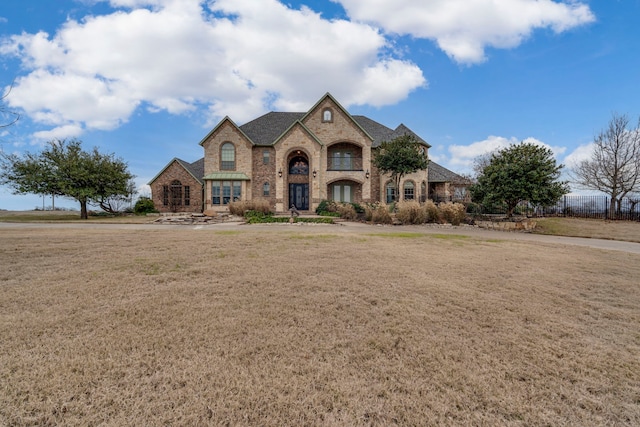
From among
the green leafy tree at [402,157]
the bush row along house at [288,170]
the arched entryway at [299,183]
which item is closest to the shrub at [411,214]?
the green leafy tree at [402,157]

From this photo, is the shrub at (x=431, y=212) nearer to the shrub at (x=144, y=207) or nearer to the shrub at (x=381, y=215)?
the shrub at (x=381, y=215)

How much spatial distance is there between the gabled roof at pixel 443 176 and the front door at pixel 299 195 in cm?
1205

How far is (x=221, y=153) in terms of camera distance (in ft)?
84.8

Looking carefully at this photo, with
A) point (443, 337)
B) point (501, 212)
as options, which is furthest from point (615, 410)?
point (501, 212)

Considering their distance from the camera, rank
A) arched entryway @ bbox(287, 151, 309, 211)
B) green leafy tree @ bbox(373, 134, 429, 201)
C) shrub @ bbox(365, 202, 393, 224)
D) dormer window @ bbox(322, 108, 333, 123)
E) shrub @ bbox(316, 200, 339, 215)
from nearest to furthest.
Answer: shrub @ bbox(365, 202, 393, 224)
green leafy tree @ bbox(373, 134, 429, 201)
shrub @ bbox(316, 200, 339, 215)
dormer window @ bbox(322, 108, 333, 123)
arched entryway @ bbox(287, 151, 309, 211)

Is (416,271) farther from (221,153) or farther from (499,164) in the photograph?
(221,153)

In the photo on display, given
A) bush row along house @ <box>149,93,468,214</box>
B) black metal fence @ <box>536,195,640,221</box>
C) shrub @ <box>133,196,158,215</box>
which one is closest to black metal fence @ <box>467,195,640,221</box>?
black metal fence @ <box>536,195,640,221</box>

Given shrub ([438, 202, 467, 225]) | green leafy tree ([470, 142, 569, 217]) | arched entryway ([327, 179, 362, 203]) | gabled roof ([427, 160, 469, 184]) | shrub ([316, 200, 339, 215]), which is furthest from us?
gabled roof ([427, 160, 469, 184])

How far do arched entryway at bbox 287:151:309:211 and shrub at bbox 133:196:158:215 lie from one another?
479 inches

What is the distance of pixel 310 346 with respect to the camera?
117 inches

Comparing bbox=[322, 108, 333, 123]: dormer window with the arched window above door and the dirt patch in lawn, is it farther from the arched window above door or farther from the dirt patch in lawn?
the dirt patch in lawn

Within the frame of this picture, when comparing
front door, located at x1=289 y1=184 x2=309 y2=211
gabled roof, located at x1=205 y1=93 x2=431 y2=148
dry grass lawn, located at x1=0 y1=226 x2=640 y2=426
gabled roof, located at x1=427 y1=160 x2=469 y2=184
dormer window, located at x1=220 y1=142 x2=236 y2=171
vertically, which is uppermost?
gabled roof, located at x1=205 y1=93 x2=431 y2=148

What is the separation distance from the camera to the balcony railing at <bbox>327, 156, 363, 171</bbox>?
2670cm

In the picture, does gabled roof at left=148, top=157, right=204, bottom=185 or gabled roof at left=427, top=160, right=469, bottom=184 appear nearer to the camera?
gabled roof at left=148, top=157, right=204, bottom=185
